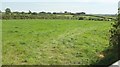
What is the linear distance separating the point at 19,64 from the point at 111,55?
3.19 metres

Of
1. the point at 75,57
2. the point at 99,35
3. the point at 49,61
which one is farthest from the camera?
the point at 99,35

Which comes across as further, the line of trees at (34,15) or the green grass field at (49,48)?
the line of trees at (34,15)

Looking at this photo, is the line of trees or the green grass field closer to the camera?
the green grass field

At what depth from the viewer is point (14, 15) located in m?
24.1

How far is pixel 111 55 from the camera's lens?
1007cm

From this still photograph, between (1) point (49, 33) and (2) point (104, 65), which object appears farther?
(1) point (49, 33)

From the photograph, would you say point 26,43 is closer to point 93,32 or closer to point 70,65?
point 70,65

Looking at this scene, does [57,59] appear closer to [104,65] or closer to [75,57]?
[75,57]

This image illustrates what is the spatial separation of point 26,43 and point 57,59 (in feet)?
7.35

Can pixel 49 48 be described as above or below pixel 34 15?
above

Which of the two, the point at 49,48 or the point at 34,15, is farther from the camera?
the point at 34,15

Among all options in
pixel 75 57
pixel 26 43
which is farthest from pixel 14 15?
pixel 75 57

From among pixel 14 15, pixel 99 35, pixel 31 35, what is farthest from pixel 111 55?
pixel 14 15

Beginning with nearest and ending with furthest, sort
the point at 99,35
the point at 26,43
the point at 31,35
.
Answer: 1. the point at 26,43
2. the point at 31,35
3. the point at 99,35
